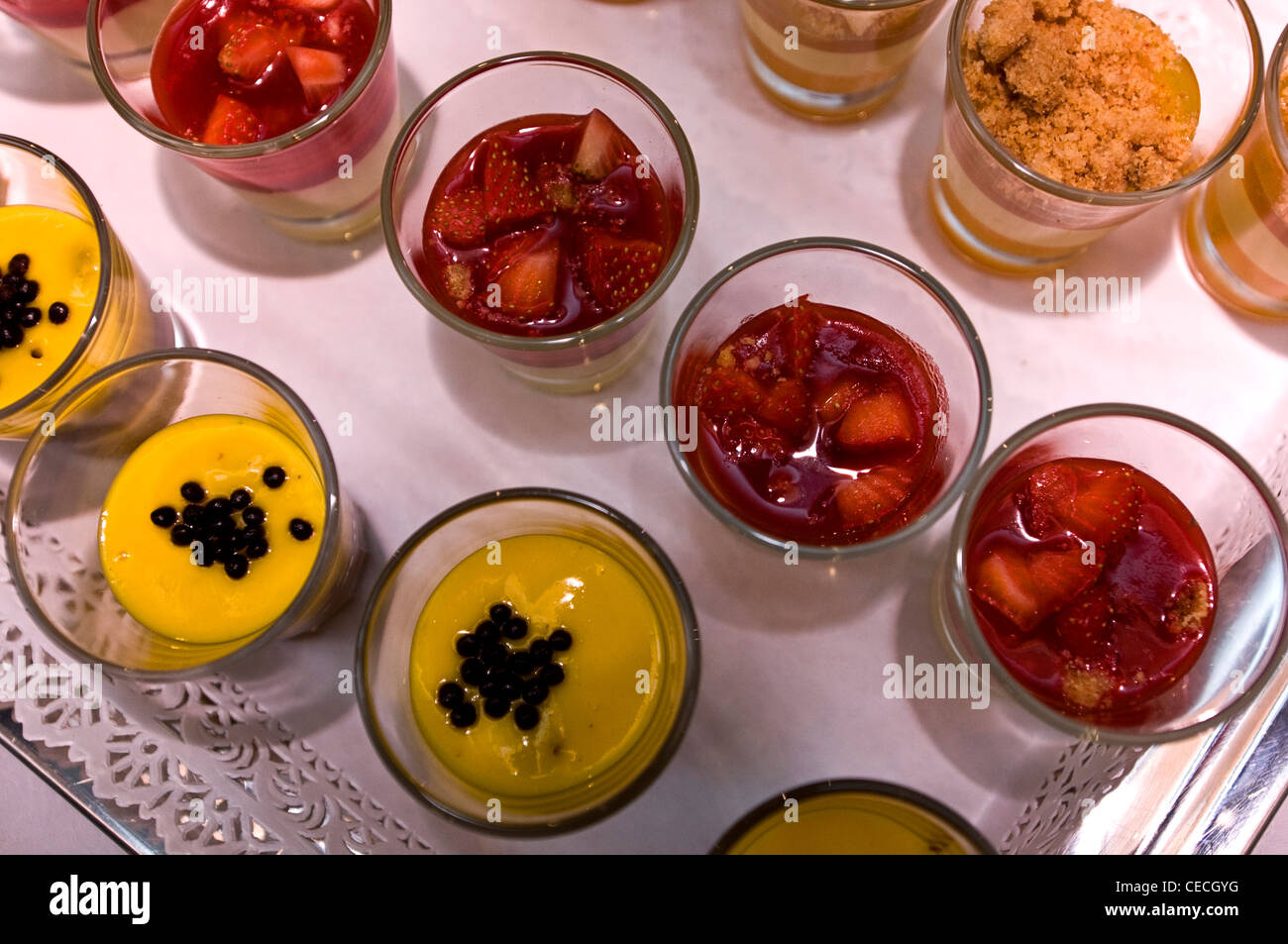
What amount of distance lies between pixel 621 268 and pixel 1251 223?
118cm

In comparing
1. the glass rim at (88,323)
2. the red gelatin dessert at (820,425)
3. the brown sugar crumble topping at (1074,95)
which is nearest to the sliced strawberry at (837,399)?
the red gelatin dessert at (820,425)

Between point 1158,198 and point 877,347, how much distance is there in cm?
52

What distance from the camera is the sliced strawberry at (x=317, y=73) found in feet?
5.81

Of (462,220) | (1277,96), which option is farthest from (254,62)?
(1277,96)

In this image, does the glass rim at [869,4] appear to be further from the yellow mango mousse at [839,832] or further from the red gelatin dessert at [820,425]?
the yellow mango mousse at [839,832]

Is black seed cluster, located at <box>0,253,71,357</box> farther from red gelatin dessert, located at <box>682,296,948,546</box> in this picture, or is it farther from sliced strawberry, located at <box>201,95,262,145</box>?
red gelatin dessert, located at <box>682,296,948,546</box>

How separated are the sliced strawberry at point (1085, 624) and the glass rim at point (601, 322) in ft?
2.88

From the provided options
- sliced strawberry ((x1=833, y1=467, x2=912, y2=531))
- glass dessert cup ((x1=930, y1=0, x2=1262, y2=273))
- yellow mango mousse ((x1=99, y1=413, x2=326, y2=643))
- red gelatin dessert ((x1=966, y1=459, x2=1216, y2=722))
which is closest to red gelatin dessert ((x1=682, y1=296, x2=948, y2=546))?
sliced strawberry ((x1=833, y1=467, x2=912, y2=531))

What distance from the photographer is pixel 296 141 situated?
1650mm

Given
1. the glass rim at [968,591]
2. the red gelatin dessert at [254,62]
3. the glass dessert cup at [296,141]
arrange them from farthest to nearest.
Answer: the red gelatin dessert at [254,62], the glass dessert cup at [296,141], the glass rim at [968,591]

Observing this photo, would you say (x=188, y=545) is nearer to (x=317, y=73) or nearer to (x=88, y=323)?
(x=88, y=323)

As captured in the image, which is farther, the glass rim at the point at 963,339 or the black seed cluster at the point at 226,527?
the black seed cluster at the point at 226,527
